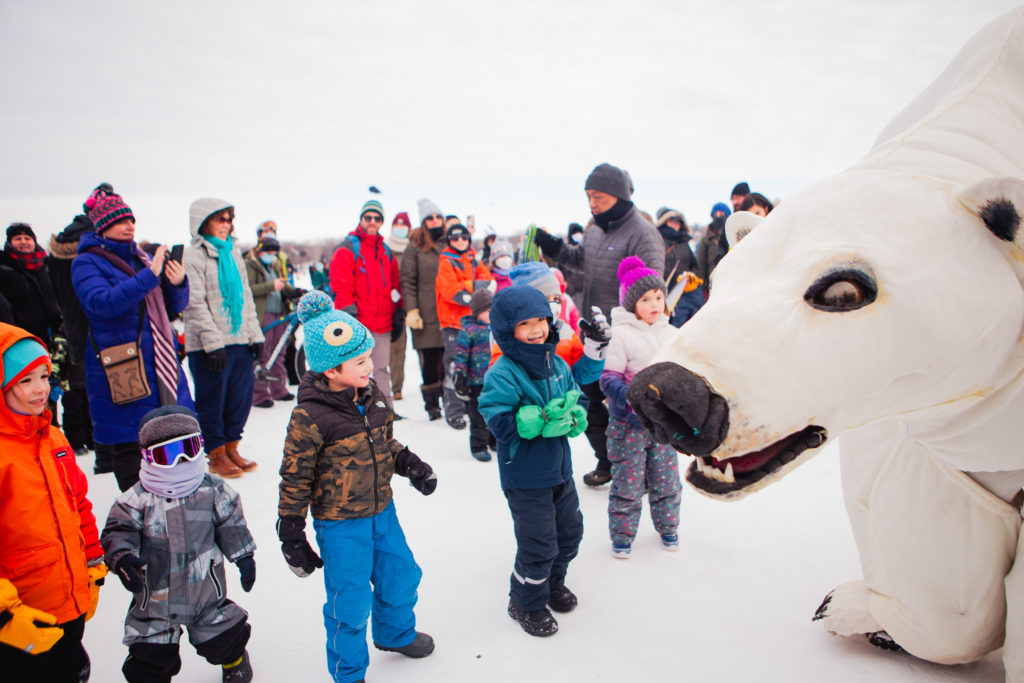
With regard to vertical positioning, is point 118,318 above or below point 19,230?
below

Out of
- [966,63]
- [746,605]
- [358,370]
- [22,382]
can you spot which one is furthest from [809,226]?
[22,382]

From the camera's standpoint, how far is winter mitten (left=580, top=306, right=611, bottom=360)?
2.78m

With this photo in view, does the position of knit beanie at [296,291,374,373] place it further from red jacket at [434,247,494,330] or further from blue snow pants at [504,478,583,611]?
red jacket at [434,247,494,330]

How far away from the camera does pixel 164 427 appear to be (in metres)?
1.96

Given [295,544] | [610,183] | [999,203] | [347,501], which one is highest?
[610,183]

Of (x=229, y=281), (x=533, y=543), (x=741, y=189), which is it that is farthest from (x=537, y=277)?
(x=741, y=189)

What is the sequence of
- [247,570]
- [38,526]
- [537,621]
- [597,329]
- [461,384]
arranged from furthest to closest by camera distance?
[461,384]
[597,329]
[537,621]
[247,570]
[38,526]

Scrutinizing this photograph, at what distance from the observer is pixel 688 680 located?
1982 mm

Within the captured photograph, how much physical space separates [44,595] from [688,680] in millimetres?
2162

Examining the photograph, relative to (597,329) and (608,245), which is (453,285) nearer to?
(608,245)

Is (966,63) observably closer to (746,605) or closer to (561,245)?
(746,605)

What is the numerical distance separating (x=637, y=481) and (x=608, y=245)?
173cm

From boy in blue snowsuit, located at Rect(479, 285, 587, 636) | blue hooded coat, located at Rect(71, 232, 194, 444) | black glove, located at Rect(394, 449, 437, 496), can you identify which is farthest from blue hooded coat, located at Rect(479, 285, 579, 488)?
blue hooded coat, located at Rect(71, 232, 194, 444)

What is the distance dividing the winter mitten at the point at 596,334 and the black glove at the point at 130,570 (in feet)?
6.69
